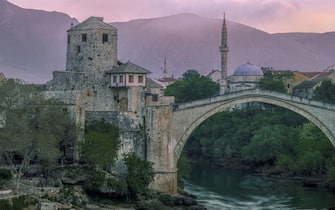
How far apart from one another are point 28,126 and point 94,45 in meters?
10.8

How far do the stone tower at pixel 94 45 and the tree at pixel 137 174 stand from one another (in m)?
7.25

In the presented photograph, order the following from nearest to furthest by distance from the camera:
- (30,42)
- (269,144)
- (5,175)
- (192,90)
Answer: (5,175) → (269,144) → (192,90) → (30,42)

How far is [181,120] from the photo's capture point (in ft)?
198

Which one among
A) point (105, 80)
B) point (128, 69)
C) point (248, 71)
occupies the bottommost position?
point (105, 80)

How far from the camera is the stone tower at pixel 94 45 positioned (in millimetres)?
58562

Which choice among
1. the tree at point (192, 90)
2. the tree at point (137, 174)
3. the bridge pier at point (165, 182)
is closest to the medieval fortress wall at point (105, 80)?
the tree at point (137, 174)

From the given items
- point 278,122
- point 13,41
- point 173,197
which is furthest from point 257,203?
point 13,41

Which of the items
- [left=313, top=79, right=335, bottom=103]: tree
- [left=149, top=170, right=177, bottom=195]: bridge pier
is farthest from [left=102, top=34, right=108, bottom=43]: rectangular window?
[left=313, top=79, right=335, bottom=103]: tree

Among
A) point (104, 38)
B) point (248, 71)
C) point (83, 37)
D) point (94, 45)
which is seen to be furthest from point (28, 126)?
point (248, 71)

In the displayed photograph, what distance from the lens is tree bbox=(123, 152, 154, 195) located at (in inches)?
2112

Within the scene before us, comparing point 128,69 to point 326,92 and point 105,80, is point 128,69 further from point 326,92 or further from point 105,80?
point 326,92

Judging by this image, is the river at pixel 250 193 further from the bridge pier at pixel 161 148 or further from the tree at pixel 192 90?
the tree at pixel 192 90

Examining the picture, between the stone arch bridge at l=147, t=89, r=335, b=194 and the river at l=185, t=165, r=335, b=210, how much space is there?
13.6 feet

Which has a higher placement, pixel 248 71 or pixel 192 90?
pixel 248 71
